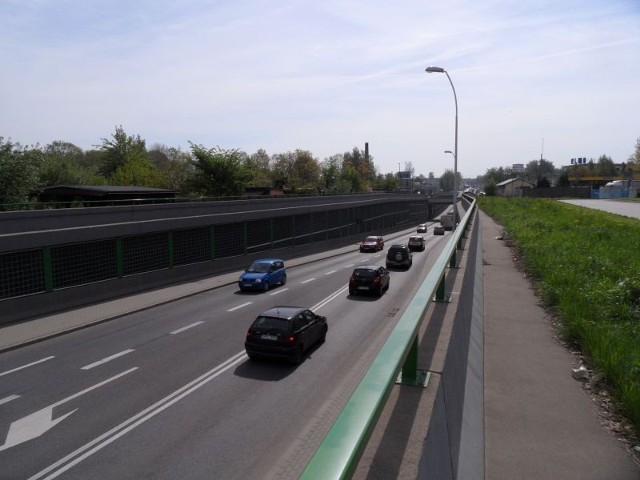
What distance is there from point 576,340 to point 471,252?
12.9 feet

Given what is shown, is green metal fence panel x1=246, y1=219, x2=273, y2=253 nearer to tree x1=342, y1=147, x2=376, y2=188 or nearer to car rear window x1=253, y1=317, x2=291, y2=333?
car rear window x1=253, y1=317, x2=291, y2=333

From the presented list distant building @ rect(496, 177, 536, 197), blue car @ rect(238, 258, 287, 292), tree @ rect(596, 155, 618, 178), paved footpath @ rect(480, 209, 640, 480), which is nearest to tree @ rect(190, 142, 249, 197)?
blue car @ rect(238, 258, 287, 292)

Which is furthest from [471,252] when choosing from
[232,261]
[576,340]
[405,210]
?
[405,210]

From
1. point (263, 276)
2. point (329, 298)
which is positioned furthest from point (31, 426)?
point (263, 276)

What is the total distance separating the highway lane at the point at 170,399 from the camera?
8.70 metres

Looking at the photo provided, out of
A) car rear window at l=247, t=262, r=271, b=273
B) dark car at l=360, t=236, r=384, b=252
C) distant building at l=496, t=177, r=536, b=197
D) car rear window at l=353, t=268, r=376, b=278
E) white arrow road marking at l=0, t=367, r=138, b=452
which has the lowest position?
dark car at l=360, t=236, r=384, b=252

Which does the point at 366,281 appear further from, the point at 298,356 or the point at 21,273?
the point at 21,273

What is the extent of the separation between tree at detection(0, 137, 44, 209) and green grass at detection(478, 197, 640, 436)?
29165 millimetres

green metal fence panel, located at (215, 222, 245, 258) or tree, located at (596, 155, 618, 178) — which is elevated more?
tree, located at (596, 155, 618, 178)

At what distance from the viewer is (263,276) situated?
25.6 m

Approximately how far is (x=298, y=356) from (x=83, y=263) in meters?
12.6

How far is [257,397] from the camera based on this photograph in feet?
38.2

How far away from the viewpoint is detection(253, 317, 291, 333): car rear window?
45.4 feet

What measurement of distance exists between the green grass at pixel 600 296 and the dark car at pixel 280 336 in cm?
644
